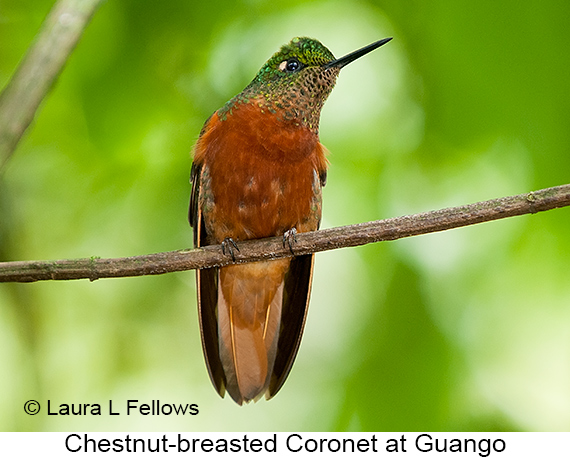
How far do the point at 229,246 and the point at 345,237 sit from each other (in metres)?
0.75

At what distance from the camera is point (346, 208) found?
10.3 feet

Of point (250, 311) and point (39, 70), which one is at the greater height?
point (39, 70)

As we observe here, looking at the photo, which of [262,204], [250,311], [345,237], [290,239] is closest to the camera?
[345,237]

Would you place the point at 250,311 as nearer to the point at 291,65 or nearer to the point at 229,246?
the point at 229,246

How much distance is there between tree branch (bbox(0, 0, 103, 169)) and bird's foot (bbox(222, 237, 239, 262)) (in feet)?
3.63

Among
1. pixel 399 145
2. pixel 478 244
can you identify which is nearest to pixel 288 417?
pixel 478 244

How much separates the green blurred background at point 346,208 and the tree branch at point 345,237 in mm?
801

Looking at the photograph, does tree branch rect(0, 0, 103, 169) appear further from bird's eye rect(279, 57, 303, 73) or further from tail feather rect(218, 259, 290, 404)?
tail feather rect(218, 259, 290, 404)

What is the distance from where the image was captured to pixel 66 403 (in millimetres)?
2893

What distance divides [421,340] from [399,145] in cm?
96

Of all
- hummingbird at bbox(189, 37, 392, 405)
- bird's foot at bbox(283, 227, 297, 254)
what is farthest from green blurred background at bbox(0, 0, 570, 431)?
bird's foot at bbox(283, 227, 297, 254)

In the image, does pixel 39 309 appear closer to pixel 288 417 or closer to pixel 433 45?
pixel 288 417

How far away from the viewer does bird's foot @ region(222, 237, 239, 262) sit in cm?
250

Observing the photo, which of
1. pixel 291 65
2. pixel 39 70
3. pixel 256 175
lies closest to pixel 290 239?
pixel 256 175
